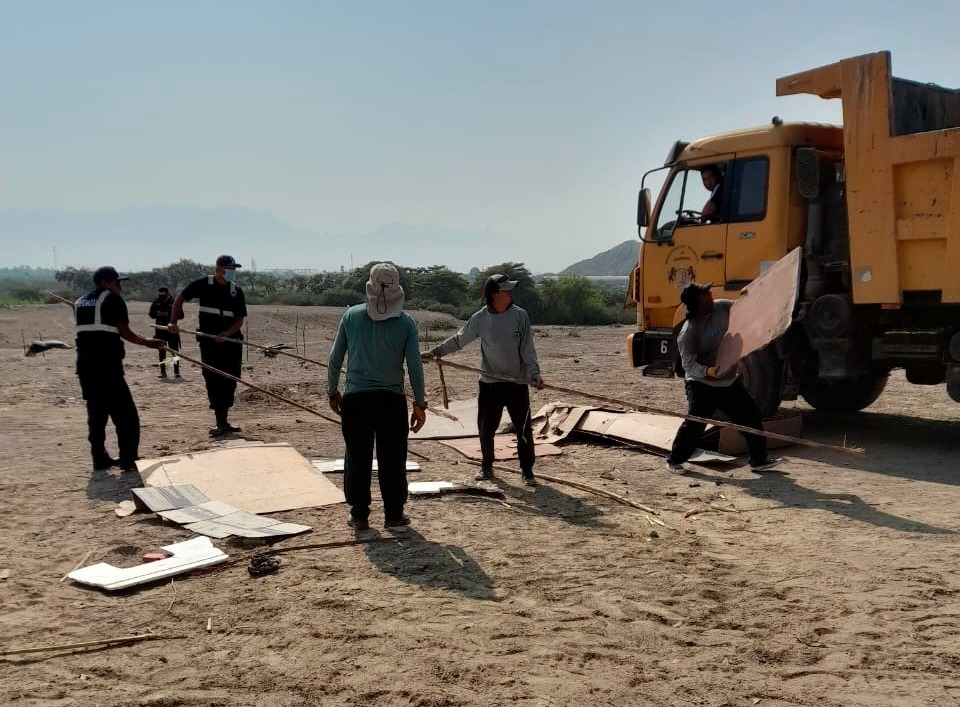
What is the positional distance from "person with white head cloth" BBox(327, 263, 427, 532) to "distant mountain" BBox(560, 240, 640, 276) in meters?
135

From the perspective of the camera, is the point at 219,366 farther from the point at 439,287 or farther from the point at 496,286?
the point at 439,287

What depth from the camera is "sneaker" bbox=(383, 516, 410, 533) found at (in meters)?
5.12

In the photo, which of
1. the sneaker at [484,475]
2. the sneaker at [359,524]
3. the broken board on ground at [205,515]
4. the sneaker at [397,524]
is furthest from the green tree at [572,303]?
the sneaker at [359,524]

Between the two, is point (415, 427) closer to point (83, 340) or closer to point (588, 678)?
point (588, 678)

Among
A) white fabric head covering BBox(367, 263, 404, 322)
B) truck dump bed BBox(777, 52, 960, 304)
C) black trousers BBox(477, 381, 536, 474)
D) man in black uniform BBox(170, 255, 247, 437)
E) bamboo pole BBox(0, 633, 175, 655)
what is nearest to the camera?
bamboo pole BBox(0, 633, 175, 655)

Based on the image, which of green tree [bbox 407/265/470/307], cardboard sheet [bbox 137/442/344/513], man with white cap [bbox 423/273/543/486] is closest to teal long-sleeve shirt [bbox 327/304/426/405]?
cardboard sheet [bbox 137/442/344/513]

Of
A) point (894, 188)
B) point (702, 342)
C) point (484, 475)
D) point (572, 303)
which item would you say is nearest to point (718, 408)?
point (702, 342)

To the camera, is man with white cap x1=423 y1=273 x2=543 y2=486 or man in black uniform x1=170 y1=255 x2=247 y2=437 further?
man in black uniform x1=170 y1=255 x2=247 y2=437

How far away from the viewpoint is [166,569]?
4.32m

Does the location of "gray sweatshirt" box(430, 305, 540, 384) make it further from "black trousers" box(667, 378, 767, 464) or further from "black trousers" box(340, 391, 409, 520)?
"black trousers" box(667, 378, 767, 464)

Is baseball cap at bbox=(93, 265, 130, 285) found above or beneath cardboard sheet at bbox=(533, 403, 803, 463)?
above

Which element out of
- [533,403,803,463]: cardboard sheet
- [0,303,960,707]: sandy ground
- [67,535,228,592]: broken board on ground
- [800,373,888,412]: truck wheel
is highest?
[800,373,888,412]: truck wheel

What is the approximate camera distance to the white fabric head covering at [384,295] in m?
4.95

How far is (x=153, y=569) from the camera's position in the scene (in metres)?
4.32
